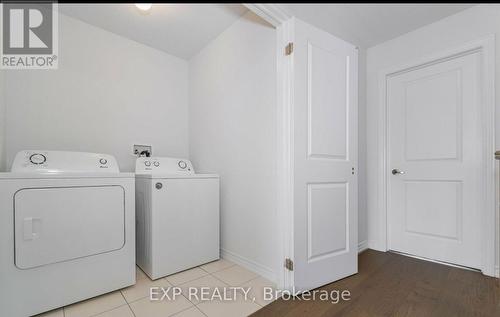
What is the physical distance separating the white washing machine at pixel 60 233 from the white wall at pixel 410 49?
7.57ft

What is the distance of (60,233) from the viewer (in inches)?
54.0

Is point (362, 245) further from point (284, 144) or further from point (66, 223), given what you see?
point (66, 223)

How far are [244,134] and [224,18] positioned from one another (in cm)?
109

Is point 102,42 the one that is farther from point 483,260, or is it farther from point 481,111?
point 483,260

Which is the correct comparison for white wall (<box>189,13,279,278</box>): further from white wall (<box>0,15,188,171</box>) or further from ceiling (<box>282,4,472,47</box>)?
white wall (<box>0,15,188,171</box>)

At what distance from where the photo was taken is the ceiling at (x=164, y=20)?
6.30 ft

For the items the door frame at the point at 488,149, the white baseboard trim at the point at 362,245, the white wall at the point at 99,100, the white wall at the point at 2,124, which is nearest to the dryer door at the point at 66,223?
the white wall at the point at 2,124

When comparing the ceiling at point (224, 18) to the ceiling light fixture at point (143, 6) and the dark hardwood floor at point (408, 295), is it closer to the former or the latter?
the ceiling light fixture at point (143, 6)

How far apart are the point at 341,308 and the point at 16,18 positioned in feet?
10.8

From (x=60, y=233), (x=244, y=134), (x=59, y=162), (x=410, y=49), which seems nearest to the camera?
(x=60, y=233)

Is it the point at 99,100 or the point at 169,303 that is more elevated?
the point at 99,100

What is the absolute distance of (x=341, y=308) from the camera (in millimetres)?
1373
